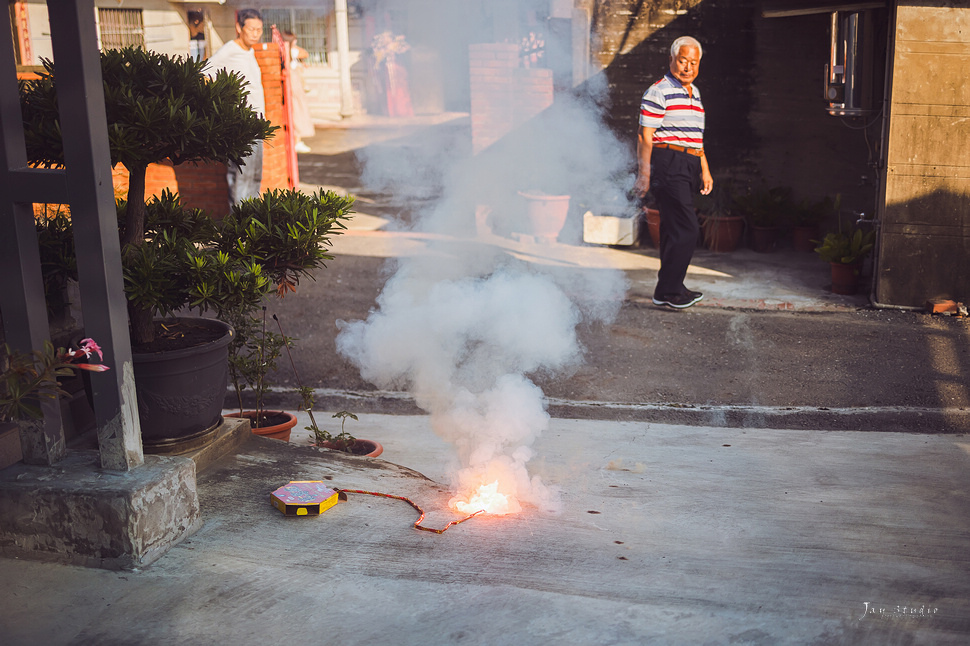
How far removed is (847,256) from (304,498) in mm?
5684

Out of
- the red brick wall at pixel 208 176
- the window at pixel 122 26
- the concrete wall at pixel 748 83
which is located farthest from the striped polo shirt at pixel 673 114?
the window at pixel 122 26

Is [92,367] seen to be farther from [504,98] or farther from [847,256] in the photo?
[504,98]

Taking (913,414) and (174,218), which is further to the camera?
(913,414)

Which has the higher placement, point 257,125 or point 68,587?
point 257,125

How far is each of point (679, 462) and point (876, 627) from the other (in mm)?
1618

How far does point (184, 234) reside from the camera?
409 centimetres

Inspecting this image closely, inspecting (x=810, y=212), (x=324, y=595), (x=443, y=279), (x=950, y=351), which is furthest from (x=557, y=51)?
(x=324, y=595)

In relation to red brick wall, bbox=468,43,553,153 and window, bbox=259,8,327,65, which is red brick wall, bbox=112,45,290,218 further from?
window, bbox=259,8,327,65

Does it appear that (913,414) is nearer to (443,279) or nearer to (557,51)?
(443,279)

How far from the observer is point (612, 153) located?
10367 mm

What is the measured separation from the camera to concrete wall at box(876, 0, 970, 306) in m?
6.71

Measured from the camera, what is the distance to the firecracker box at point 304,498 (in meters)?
3.48

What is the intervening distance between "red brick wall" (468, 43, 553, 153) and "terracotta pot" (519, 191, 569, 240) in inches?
31.7

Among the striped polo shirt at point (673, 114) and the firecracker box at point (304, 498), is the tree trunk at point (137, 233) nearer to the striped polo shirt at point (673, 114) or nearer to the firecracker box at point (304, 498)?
the firecracker box at point (304, 498)
